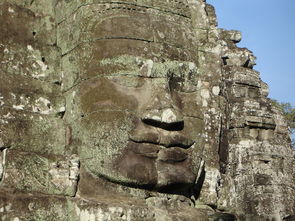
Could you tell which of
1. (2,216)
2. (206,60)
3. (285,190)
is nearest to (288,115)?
(285,190)

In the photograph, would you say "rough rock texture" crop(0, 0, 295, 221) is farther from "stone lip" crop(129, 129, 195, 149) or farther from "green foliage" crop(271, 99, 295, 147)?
"green foliage" crop(271, 99, 295, 147)

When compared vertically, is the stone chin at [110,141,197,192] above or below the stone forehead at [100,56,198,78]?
below

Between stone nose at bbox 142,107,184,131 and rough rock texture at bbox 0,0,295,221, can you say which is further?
stone nose at bbox 142,107,184,131

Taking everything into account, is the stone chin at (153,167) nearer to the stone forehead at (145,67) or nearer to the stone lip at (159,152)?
the stone lip at (159,152)

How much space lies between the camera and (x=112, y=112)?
7691 mm

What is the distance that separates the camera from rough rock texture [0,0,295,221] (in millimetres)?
7508

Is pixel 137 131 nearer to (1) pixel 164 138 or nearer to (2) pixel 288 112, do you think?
(1) pixel 164 138

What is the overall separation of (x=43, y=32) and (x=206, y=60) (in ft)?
6.69

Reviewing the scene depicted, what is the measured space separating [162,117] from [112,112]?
21.2 inches

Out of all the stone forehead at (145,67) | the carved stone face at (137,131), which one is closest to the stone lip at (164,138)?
the carved stone face at (137,131)

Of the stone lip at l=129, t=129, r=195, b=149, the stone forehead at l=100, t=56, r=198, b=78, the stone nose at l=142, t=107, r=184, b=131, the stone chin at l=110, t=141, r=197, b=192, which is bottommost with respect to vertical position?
the stone chin at l=110, t=141, r=197, b=192

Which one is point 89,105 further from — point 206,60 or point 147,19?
point 206,60

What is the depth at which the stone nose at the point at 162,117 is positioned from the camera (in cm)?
771

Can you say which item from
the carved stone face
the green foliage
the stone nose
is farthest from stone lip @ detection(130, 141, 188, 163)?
the green foliage
